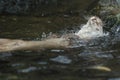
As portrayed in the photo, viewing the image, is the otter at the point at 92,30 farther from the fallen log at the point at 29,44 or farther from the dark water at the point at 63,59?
the fallen log at the point at 29,44

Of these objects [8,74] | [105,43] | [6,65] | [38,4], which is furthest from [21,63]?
[38,4]

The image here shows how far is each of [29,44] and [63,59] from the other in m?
1.19

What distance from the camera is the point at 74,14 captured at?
14234mm

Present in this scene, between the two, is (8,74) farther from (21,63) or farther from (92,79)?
(92,79)

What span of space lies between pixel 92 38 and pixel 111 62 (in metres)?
2.24

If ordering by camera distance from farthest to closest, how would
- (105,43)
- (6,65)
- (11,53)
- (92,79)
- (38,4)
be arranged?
(38,4) < (105,43) < (11,53) < (6,65) < (92,79)

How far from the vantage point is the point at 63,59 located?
8266 millimetres

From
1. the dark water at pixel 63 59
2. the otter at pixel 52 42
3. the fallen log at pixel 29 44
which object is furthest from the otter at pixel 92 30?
the fallen log at pixel 29 44

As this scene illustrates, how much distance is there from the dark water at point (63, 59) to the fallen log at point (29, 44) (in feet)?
0.66

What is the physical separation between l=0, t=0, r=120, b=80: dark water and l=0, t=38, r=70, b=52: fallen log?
0.20 meters

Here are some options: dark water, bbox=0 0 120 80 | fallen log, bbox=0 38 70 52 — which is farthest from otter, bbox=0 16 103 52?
dark water, bbox=0 0 120 80

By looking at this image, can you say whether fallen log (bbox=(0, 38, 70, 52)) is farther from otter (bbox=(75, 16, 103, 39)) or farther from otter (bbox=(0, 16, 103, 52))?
otter (bbox=(75, 16, 103, 39))

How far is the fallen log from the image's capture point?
29.1 feet

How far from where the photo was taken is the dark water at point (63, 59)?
7.04 m
